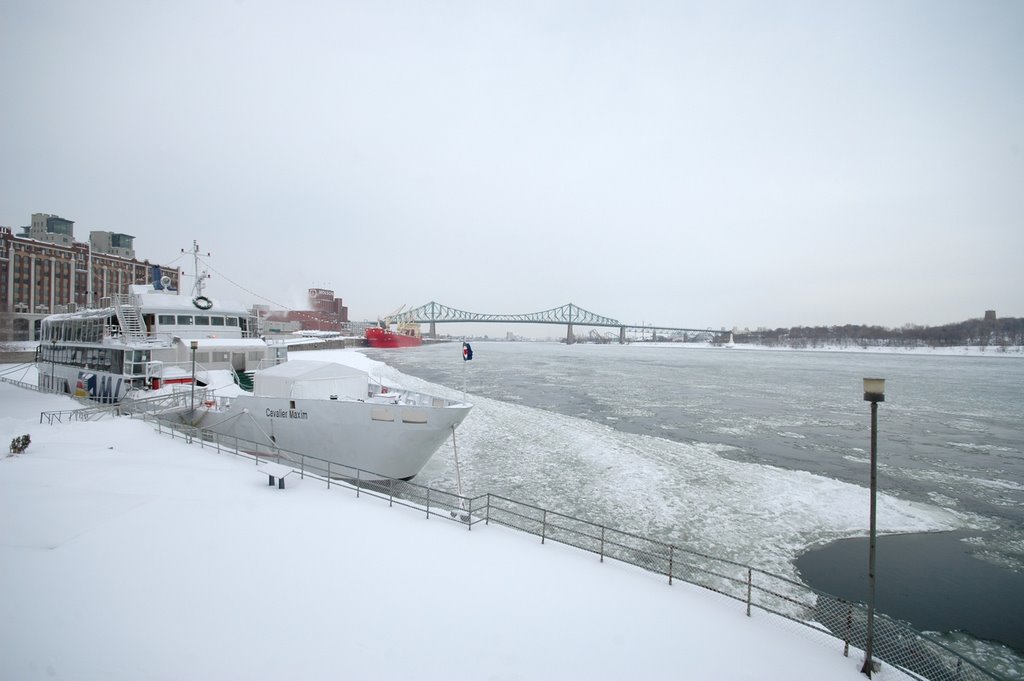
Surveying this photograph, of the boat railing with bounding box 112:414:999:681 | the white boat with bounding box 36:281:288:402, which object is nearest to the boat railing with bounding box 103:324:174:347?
the white boat with bounding box 36:281:288:402

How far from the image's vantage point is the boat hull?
13.7 m

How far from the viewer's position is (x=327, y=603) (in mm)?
6602

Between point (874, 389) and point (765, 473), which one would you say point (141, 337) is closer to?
point (874, 389)

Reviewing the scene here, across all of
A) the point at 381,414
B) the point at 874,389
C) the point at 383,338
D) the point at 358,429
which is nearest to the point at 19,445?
the point at 358,429

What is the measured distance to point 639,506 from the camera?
→ 527 inches

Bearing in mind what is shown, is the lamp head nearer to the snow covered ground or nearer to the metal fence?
the metal fence

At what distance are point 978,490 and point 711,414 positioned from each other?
46.7 ft

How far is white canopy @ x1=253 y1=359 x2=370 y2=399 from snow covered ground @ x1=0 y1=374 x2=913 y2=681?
5159 mm

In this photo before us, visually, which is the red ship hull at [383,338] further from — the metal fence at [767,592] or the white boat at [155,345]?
the metal fence at [767,592]

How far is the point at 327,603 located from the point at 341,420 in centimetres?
809

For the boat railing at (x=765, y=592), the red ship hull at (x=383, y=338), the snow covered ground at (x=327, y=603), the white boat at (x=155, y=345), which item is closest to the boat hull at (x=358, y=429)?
the boat railing at (x=765, y=592)

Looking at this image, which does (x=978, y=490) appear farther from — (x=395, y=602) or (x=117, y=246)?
(x=117, y=246)

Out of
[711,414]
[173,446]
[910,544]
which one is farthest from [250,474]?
[711,414]

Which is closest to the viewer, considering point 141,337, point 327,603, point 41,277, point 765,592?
point 327,603
